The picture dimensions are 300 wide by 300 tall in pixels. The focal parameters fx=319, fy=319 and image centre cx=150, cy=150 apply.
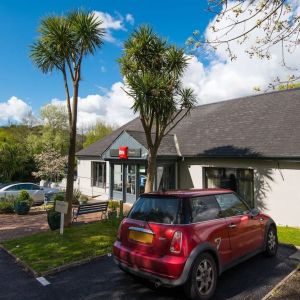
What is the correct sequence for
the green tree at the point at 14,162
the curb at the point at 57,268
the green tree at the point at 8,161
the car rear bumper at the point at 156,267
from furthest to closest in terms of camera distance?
the green tree at the point at 14,162
the green tree at the point at 8,161
the curb at the point at 57,268
the car rear bumper at the point at 156,267

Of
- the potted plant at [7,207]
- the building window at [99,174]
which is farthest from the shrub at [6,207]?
the building window at [99,174]

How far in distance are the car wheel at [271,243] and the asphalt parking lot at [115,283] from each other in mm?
155

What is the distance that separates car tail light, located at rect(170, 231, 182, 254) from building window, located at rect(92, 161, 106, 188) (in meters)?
18.8

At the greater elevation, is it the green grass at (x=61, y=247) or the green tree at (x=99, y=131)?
the green tree at (x=99, y=131)

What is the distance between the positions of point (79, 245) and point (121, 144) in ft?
31.9

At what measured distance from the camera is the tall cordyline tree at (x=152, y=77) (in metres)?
11.3

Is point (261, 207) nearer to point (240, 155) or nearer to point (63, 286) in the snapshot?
point (240, 155)

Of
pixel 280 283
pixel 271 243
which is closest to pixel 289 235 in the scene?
pixel 271 243

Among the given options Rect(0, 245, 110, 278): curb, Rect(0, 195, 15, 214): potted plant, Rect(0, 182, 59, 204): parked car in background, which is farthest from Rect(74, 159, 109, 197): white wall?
Rect(0, 245, 110, 278): curb

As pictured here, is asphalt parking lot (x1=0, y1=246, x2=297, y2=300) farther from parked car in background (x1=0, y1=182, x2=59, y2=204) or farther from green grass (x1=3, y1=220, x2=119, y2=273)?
parked car in background (x1=0, y1=182, x2=59, y2=204)

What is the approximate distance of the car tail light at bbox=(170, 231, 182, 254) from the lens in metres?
5.04

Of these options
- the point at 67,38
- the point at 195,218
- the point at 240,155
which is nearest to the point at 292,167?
the point at 240,155

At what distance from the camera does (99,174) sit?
24375 millimetres

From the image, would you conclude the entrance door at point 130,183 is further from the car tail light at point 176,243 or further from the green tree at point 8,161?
the green tree at point 8,161
